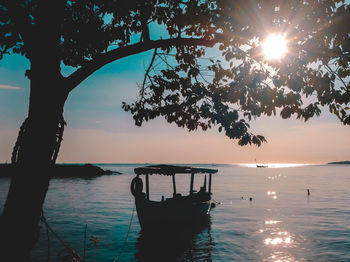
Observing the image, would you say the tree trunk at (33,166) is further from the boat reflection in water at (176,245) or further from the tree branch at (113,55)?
the boat reflection in water at (176,245)

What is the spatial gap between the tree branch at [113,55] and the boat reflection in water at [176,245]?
13.8 m

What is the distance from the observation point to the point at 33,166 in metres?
4.62

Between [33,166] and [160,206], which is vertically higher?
[33,166]

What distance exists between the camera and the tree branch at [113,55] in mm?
5270

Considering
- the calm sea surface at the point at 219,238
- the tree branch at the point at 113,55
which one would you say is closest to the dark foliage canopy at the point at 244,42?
the tree branch at the point at 113,55

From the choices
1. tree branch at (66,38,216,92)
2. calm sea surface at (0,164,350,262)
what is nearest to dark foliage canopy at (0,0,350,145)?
tree branch at (66,38,216,92)

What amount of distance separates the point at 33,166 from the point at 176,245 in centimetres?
1642

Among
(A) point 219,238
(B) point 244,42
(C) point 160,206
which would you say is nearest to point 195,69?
(B) point 244,42

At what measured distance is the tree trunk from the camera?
457 cm

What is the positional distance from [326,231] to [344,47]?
24.2m

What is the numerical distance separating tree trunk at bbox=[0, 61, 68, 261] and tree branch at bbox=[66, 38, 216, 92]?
0.33 metres

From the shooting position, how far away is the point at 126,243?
19922 millimetres

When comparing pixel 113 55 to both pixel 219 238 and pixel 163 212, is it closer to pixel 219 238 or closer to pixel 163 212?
pixel 163 212

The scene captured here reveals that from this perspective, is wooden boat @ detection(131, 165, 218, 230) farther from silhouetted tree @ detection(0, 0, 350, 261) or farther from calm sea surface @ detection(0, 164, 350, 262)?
silhouetted tree @ detection(0, 0, 350, 261)
